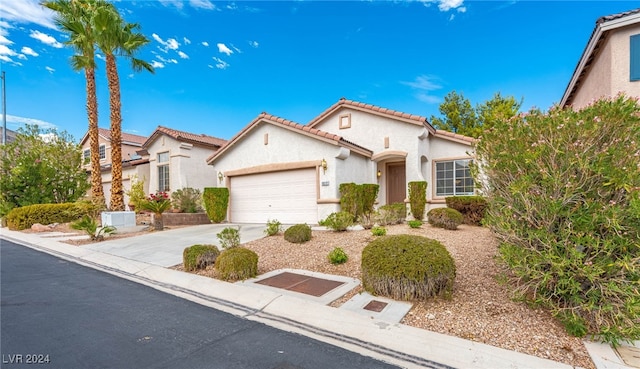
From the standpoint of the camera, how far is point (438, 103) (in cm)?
2480

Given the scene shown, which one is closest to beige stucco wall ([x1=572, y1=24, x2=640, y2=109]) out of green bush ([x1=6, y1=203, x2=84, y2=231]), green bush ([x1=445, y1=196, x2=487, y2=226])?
green bush ([x1=445, y1=196, x2=487, y2=226])

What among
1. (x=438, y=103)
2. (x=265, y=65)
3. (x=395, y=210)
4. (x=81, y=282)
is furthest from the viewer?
(x=438, y=103)

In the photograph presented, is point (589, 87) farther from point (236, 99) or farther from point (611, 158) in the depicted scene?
point (236, 99)

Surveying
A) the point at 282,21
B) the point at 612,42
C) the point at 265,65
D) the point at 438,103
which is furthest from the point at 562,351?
the point at 438,103

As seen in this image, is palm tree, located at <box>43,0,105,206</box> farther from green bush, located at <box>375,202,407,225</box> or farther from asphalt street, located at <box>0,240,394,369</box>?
green bush, located at <box>375,202,407,225</box>

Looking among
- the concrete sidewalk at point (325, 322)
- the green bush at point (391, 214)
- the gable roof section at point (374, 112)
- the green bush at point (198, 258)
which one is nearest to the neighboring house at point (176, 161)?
the gable roof section at point (374, 112)

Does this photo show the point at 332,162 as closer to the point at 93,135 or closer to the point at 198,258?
the point at 198,258

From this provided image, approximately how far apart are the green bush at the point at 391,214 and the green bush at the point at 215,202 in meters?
8.26

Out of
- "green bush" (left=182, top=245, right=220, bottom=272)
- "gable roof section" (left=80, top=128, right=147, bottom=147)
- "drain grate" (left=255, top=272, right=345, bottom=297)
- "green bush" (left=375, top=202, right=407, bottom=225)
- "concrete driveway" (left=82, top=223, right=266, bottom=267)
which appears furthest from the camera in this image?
"gable roof section" (left=80, top=128, right=147, bottom=147)

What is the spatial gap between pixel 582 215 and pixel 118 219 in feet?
52.4

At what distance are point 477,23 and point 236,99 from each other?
52.3ft

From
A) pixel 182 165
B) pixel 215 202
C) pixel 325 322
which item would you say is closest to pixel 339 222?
pixel 325 322

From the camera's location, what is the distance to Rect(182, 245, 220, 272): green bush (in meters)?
A: 6.75

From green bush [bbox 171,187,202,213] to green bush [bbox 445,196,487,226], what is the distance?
1337cm
